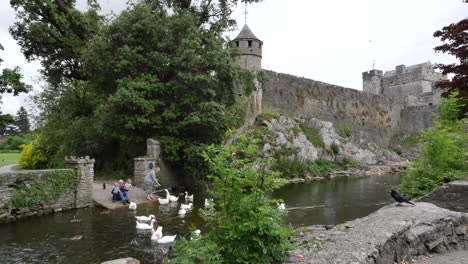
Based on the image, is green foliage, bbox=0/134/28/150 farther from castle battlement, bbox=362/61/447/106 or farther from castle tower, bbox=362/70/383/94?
castle battlement, bbox=362/61/447/106

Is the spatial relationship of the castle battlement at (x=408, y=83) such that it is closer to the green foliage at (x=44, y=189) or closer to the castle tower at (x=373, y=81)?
the castle tower at (x=373, y=81)

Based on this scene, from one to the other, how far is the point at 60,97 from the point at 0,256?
69.5 ft

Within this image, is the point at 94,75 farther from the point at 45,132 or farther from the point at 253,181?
the point at 253,181

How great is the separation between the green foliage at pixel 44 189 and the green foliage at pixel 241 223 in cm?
1080

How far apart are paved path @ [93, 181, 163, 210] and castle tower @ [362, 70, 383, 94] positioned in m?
56.8

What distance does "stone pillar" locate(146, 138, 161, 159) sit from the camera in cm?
1930

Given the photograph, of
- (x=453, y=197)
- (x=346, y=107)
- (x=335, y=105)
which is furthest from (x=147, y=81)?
(x=346, y=107)

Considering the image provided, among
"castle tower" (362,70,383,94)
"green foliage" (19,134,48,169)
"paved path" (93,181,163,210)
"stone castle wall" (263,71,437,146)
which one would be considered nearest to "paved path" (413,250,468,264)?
"paved path" (93,181,163,210)

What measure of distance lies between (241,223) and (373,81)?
6720 cm

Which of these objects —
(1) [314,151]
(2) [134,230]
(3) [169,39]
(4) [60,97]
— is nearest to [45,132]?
(4) [60,97]

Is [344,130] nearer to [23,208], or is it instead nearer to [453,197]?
[453,197]

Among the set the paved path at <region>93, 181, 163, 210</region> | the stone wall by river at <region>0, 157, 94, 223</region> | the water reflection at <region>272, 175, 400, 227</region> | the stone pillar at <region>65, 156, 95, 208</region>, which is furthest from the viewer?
the paved path at <region>93, 181, 163, 210</region>

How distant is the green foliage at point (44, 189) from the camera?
1270 cm

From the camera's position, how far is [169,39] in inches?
833
